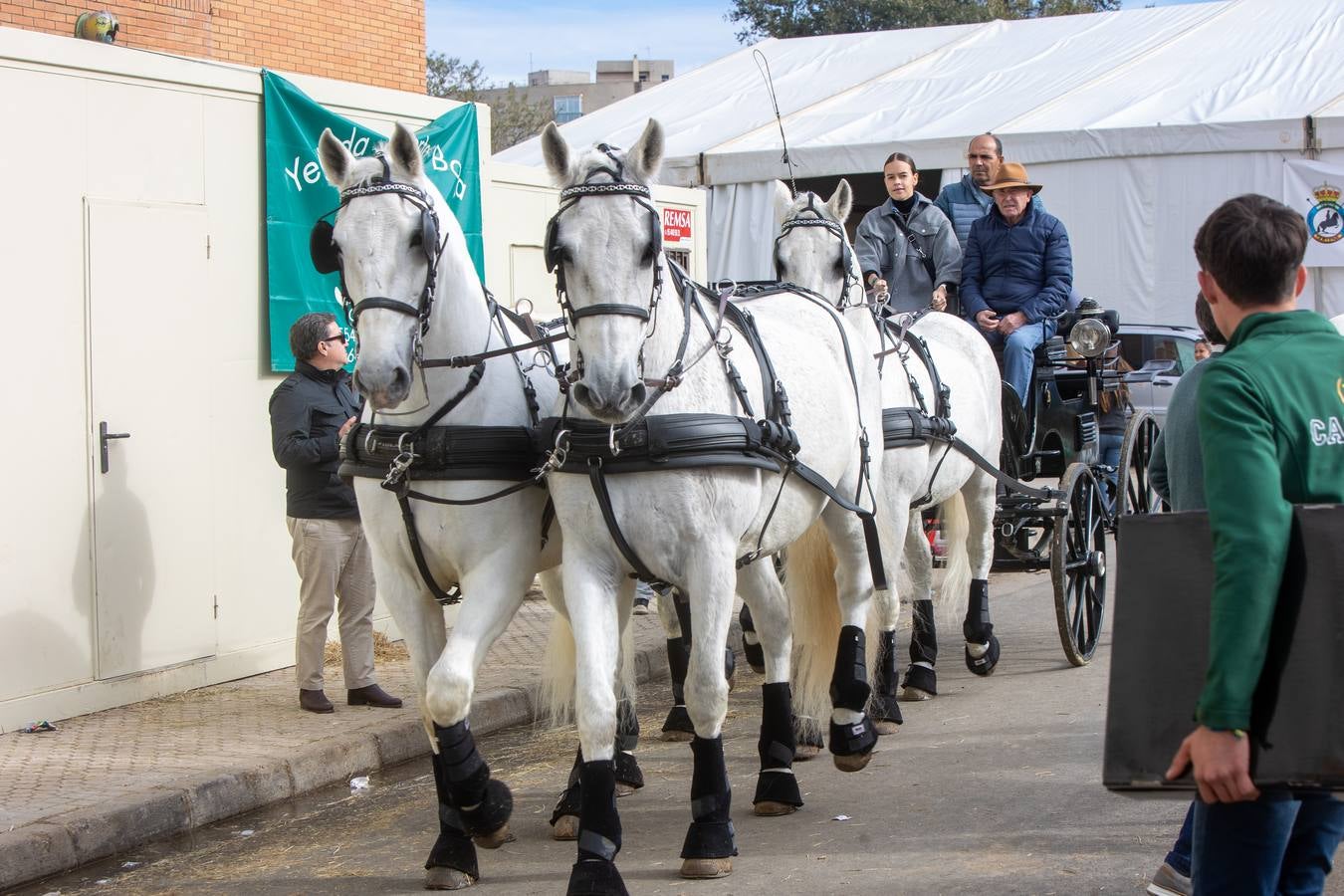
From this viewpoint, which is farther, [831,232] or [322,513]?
[322,513]

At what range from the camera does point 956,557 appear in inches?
328

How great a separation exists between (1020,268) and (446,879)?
5.41 meters

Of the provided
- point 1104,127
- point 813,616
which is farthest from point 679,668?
point 1104,127

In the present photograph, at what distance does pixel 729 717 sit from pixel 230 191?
3.86 metres

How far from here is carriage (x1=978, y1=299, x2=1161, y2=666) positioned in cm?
811

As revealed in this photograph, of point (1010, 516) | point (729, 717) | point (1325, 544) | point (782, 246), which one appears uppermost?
point (782, 246)

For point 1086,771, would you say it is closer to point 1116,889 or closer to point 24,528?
point 1116,889

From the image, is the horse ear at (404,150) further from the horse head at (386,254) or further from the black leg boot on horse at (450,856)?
the black leg boot on horse at (450,856)

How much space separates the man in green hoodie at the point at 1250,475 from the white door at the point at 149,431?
19.3 ft

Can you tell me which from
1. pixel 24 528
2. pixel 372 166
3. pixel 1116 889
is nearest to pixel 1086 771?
pixel 1116 889

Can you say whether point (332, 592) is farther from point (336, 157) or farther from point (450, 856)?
point (336, 157)

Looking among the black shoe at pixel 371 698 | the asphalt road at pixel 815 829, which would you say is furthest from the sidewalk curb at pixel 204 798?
the black shoe at pixel 371 698

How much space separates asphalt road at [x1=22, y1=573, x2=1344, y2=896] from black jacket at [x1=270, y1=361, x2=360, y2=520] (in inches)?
53.0

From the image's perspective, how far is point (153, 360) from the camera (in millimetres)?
7637
